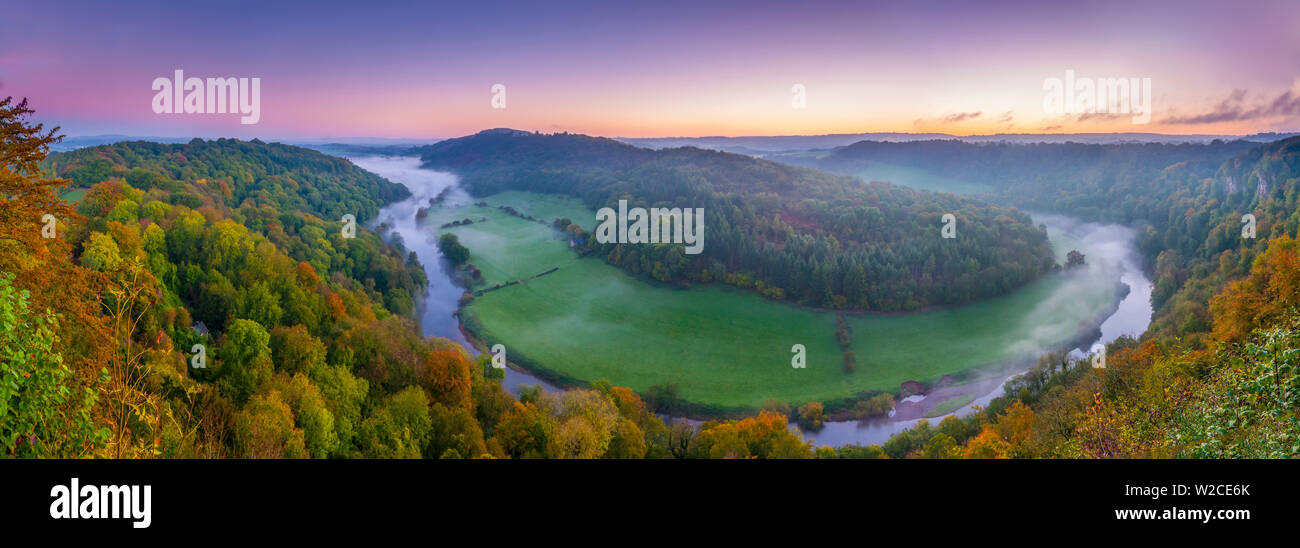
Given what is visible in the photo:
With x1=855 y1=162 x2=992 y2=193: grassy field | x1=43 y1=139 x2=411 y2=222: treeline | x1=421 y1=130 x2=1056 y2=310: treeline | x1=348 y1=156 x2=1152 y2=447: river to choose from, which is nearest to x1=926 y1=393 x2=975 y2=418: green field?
x1=348 y1=156 x2=1152 y2=447: river

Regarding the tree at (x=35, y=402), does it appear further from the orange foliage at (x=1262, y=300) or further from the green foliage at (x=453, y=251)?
the green foliage at (x=453, y=251)

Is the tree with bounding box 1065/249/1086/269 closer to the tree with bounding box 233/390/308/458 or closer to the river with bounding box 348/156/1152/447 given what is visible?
the river with bounding box 348/156/1152/447

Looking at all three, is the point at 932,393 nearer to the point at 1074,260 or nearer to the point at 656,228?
the point at 656,228

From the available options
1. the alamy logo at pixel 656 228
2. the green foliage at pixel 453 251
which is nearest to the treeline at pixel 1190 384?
the alamy logo at pixel 656 228

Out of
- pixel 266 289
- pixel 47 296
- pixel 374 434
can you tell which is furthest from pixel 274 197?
pixel 47 296
